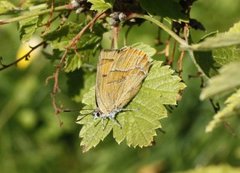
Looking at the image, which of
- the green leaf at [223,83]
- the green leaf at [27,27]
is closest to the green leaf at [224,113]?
the green leaf at [223,83]

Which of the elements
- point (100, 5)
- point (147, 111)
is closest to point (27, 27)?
point (100, 5)

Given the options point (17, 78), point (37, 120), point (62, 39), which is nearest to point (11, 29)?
point (17, 78)

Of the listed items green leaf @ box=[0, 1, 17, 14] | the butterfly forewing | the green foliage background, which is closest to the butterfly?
the butterfly forewing

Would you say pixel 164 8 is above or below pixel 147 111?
above

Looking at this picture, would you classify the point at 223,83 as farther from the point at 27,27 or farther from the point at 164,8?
the point at 27,27

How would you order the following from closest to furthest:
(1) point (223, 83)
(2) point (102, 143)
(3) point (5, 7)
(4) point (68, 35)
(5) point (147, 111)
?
(1) point (223, 83)
(5) point (147, 111)
(4) point (68, 35)
(3) point (5, 7)
(2) point (102, 143)

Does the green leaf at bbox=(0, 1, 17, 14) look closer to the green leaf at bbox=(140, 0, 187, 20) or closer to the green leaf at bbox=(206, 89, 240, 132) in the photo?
the green leaf at bbox=(140, 0, 187, 20)

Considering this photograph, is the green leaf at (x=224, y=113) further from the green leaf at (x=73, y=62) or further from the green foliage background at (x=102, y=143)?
the green foliage background at (x=102, y=143)
